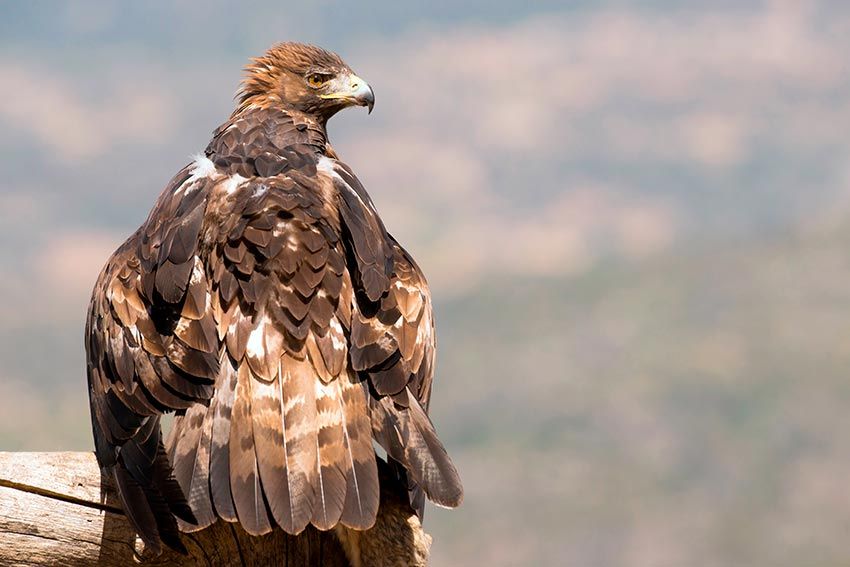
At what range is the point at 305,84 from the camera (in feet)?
35.2

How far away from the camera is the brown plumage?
22.7 ft

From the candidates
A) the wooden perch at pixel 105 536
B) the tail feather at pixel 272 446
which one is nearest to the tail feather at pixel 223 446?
the tail feather at pixel 272 446

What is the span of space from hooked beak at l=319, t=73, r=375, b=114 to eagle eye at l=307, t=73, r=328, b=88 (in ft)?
0.22

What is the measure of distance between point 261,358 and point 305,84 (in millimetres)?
3748

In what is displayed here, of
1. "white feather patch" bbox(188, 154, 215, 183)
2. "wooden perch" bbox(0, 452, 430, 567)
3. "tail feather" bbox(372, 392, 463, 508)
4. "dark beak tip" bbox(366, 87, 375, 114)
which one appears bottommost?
"wooden perch" bbox(0, 452, 430, 567)

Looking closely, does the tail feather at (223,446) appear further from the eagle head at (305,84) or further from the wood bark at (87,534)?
the eagle head at (305,84)

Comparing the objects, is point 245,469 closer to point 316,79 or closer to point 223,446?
point 223,446

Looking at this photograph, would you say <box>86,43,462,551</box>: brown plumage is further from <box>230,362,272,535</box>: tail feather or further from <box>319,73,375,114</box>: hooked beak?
<box>319,73,375,114</box>: hooked beak

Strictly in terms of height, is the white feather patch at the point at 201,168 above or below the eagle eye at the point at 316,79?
below

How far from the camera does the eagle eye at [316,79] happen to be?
422 inches

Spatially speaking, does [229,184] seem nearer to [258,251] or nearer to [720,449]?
[258,251]

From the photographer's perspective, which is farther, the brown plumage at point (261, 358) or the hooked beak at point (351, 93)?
the hooked beak at point (351, 93)

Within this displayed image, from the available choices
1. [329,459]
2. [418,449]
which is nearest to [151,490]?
[329,459]

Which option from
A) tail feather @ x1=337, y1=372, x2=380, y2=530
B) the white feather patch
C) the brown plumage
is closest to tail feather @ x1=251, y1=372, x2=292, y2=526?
the brown plumage
